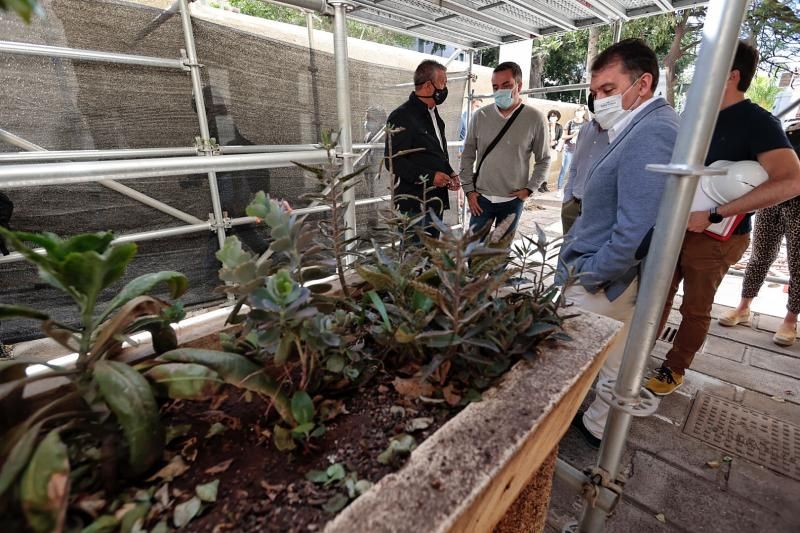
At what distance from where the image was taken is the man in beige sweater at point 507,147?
3.38m

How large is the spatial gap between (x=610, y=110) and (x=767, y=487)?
2025 millimetres

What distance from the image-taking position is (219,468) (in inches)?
29.8

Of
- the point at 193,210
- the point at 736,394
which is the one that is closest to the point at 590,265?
the point at 736,394

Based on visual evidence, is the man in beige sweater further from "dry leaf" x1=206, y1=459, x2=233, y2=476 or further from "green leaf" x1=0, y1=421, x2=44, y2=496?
"green leaf" x1=0, y1=421, x2=44, y2=496

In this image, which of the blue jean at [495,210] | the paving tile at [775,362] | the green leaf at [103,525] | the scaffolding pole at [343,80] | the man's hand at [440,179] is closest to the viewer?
the green leaf at [103,525]

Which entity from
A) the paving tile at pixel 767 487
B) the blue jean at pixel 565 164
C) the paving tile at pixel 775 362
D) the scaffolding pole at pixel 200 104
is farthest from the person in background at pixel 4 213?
the blue jean at pixel 565 164

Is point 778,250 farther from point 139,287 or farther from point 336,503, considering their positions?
point 139,287

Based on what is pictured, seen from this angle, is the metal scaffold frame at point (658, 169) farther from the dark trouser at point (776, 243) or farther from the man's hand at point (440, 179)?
the dark trouser at point (776, 243)

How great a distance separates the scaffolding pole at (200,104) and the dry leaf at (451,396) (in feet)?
7.47

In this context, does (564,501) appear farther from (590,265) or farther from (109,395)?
(109,395)

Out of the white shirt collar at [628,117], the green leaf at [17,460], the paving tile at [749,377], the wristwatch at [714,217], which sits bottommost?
the paving tile at [749,377]

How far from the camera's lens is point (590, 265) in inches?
68.1

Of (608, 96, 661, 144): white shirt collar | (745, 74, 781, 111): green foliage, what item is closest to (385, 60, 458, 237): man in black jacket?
(608, 96, 661, 144): white shirt collar

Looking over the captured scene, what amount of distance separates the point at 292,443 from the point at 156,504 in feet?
0.77
